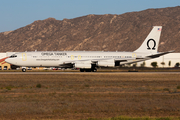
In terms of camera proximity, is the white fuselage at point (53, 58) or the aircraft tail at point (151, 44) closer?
the white fuselage at point (53, 58)

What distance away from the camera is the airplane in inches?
2559

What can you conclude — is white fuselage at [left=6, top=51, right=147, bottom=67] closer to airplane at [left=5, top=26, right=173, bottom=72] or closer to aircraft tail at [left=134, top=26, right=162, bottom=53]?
airplane at [left=5, top=26, right=173, bottom=72]

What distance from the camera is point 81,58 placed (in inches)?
2672

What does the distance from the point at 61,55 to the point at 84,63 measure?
579cm

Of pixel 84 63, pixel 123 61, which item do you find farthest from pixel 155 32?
pixel 84 63

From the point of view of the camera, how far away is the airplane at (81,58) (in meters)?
65.0

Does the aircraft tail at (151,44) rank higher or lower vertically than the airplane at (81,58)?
higher

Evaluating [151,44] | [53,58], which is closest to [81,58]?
[53,58]

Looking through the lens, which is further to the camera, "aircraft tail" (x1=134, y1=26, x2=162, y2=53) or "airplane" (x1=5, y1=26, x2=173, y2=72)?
"aircraft tail" (x1=134, y1=26, x2=162, y2=53)

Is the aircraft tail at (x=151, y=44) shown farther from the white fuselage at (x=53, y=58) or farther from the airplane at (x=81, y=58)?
the white fuselage at (x=53, y=58)

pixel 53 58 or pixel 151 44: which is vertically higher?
pixel 151 44

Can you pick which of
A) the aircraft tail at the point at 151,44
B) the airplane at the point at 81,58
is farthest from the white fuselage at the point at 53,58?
the aircraft tail at the point at 151,44

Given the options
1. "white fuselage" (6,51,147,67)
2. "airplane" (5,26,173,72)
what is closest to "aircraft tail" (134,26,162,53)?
"airplane" (5,26,173,72)

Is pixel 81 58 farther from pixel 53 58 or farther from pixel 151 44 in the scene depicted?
pixel 151 44
